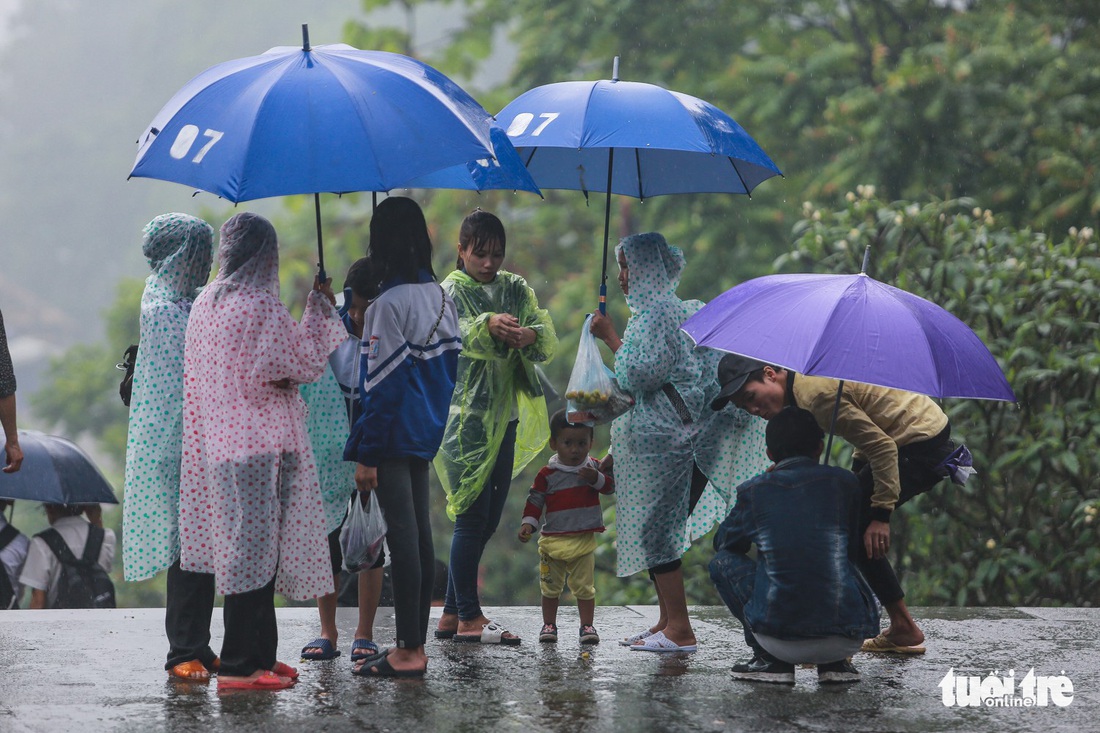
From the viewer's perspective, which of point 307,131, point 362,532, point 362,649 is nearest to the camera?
point 307,131

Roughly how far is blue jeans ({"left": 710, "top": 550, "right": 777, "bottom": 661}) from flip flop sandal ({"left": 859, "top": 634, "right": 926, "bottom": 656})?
34.5 inches

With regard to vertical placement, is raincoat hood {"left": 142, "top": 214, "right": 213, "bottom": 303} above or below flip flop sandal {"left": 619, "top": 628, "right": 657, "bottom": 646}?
above

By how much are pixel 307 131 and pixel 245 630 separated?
173cm

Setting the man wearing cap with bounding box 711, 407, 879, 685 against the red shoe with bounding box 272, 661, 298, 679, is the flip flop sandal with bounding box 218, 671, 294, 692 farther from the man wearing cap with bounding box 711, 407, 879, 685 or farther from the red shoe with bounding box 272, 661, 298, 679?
the man wearing cap with bounding box 711, 407, 879, 685

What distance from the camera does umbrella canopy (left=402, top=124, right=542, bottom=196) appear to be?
496cm

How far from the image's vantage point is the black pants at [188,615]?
4980 millimetres

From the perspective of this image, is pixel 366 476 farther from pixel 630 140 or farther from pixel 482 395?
pixel 630 140

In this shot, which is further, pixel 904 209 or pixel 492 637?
pixel 904 209

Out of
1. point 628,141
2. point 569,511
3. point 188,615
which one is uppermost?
point 628,141

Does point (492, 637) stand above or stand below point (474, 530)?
below

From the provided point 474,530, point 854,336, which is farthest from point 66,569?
point 854,336

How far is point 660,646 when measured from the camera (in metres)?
5.71

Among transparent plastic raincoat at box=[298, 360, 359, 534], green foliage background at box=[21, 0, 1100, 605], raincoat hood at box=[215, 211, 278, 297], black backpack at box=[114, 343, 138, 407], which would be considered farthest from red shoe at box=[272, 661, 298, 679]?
green foliage background at box=[21, 0, 1100, 605]

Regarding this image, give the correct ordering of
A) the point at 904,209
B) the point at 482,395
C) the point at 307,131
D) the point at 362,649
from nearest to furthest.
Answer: the point at 307,131 → the point at 362,649 → the point at 482,395 → the point at 904,209
